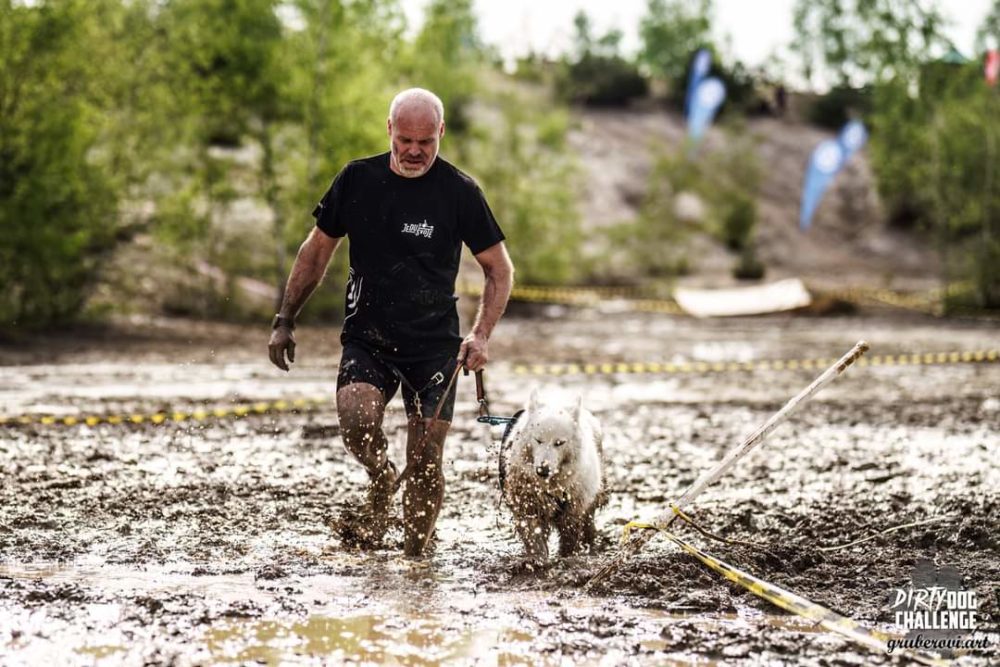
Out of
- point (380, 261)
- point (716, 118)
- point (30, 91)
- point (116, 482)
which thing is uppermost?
point (716, 118)

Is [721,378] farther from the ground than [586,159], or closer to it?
closer to it

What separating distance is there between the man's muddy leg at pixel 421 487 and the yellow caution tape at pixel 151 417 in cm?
521

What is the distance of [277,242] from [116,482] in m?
16.8

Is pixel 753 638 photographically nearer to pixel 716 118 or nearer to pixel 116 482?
pixel 116 482

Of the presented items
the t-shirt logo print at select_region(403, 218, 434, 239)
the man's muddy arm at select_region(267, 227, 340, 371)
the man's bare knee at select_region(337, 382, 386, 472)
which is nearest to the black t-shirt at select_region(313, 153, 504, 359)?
the t-shirt logo print at select_region(403, 218, 434, 239)

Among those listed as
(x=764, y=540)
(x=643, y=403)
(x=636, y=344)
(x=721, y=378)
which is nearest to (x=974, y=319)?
(x=636, y=344)

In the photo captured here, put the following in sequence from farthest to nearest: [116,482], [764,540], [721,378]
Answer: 1. [721,378]
2. [116,482]
3. [764,540]

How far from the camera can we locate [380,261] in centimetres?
618

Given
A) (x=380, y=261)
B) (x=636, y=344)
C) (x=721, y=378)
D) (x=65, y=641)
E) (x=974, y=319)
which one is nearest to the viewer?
(x=65, y=641)

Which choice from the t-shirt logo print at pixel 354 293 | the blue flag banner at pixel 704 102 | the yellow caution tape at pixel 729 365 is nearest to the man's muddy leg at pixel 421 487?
the t-shirt logo print at pixel 354 293

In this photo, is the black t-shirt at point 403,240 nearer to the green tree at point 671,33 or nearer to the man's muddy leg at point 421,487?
the man's muddy leg at point 421,487

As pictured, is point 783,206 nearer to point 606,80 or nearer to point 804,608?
point 606,80

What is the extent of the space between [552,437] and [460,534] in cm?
127

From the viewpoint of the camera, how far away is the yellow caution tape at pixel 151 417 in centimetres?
1083
